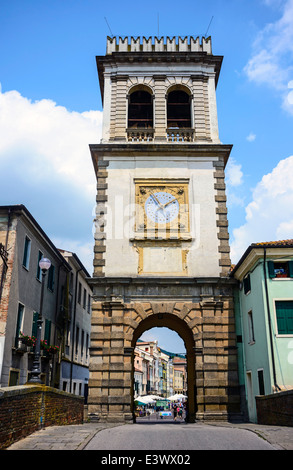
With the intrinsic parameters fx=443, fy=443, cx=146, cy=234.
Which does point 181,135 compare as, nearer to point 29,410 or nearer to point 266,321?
point 266,321

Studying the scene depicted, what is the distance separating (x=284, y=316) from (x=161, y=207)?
8452 millimetres

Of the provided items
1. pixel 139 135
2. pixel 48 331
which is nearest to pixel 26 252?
pixel 48 331

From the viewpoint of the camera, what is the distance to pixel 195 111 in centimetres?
2598

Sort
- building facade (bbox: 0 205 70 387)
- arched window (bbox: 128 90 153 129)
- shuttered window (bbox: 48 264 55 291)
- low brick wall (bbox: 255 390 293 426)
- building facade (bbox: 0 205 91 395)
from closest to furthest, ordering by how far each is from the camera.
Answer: low brick wall (bbox: 255 390 293 426) < building facade (bbox: 0 205 70 387) < building facade (bbox: 0 205 91 395) < shuttered window (bbox: 48 264 55 291) < arched window (bbox: 128 90 153 129)

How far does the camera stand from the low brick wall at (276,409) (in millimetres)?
14094

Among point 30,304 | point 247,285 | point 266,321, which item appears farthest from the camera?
point 30,304

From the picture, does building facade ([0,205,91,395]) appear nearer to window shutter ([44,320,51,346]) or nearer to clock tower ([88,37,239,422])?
window shutter ([44,320,51,346])

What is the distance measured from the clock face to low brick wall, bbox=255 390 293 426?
9734 mm

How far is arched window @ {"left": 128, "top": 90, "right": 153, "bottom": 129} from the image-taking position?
93.1 ft

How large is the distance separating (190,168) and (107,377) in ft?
38.4

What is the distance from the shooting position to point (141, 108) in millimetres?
29172

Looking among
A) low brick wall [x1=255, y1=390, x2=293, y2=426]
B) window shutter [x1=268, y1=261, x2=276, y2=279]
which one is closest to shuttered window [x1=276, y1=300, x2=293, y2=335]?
window shutter [x1=268, y1=261, x2=276, y2=279]

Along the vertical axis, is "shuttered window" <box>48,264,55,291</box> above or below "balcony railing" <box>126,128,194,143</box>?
below

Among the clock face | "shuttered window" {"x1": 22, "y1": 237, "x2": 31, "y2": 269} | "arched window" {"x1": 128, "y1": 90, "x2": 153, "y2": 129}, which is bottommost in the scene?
"shuttered window" {"x1": 22, "y1": 237, "x2": 31, "y2": 269}
